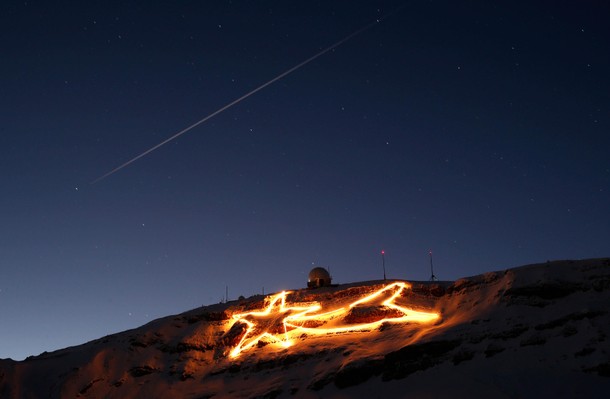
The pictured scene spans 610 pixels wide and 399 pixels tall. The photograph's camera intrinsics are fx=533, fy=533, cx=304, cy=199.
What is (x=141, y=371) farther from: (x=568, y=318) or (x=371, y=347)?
(x=568, y=318)

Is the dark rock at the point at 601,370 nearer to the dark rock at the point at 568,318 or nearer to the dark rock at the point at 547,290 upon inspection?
the dark rock at the point at 568,318

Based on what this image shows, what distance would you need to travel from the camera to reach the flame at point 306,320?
32.9m

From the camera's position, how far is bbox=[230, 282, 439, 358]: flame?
3291cm

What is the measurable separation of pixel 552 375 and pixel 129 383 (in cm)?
2556

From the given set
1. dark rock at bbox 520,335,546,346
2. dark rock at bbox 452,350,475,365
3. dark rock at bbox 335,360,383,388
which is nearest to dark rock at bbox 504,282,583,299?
dark rock at bbox 520,335,546,346

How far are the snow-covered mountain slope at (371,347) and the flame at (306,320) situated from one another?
11cm

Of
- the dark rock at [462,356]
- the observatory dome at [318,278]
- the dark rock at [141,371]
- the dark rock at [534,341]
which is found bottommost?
the dark rock at [141,371]

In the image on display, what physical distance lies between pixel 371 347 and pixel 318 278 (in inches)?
732

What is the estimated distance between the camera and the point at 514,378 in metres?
20.1

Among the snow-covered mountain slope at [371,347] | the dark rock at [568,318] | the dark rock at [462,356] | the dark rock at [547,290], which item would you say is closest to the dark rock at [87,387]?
the snow-covered mountain slope at [371,347]

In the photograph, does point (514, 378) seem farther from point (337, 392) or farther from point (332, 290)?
point (332, 290)

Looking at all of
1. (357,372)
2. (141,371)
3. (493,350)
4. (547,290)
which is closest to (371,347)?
(357,372)

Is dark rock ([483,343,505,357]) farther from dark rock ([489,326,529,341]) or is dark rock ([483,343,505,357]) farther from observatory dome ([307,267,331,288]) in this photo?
observatory dome ([307,267,331,288])

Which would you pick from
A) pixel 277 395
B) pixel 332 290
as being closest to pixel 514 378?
pixel 277 395
